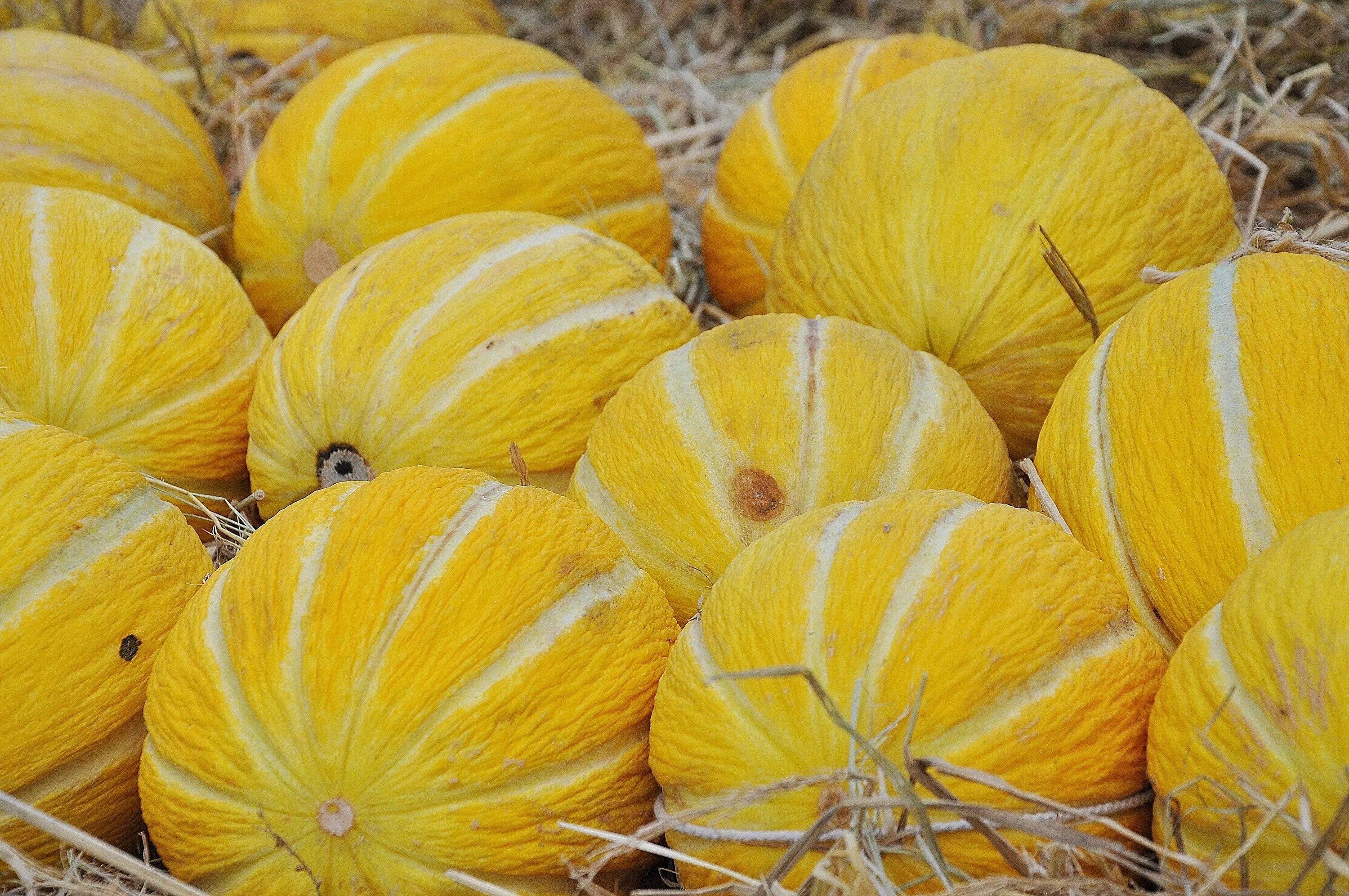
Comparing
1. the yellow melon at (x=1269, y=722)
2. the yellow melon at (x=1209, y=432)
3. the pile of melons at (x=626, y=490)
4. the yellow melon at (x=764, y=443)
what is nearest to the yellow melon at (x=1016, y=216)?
the pile of melons at (x=626, y=490)

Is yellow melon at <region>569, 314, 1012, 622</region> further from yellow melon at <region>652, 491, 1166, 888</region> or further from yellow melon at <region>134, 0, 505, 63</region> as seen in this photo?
yellow melon at <region>134, 0, 505, 63</region>

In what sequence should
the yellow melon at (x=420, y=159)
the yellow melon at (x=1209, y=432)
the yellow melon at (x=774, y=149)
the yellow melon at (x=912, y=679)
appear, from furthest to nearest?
1. the yellow melon at (x=774, y=149)
2. the yellow melon at (x=420, y=159)
3. the yellow melon at (x=1209, y=432)
4. the yellow melon at (x=912, y=679)

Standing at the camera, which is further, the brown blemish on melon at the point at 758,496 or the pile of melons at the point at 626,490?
the brown blemish on melon at the point at 758,496

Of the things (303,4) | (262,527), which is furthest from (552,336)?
(303,4)

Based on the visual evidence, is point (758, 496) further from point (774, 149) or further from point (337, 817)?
point (774, 149)

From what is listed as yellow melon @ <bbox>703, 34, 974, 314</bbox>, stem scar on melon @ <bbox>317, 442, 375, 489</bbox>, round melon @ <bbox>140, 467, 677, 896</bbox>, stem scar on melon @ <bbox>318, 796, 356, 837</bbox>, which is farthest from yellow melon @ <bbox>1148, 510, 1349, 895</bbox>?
yellow melon @ <bbox>703, 34, 974, 314</bbox>

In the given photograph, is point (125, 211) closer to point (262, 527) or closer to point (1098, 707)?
point (262, 527)

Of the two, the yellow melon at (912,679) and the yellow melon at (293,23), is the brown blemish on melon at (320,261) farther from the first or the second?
the yellow melon at (912,679)
